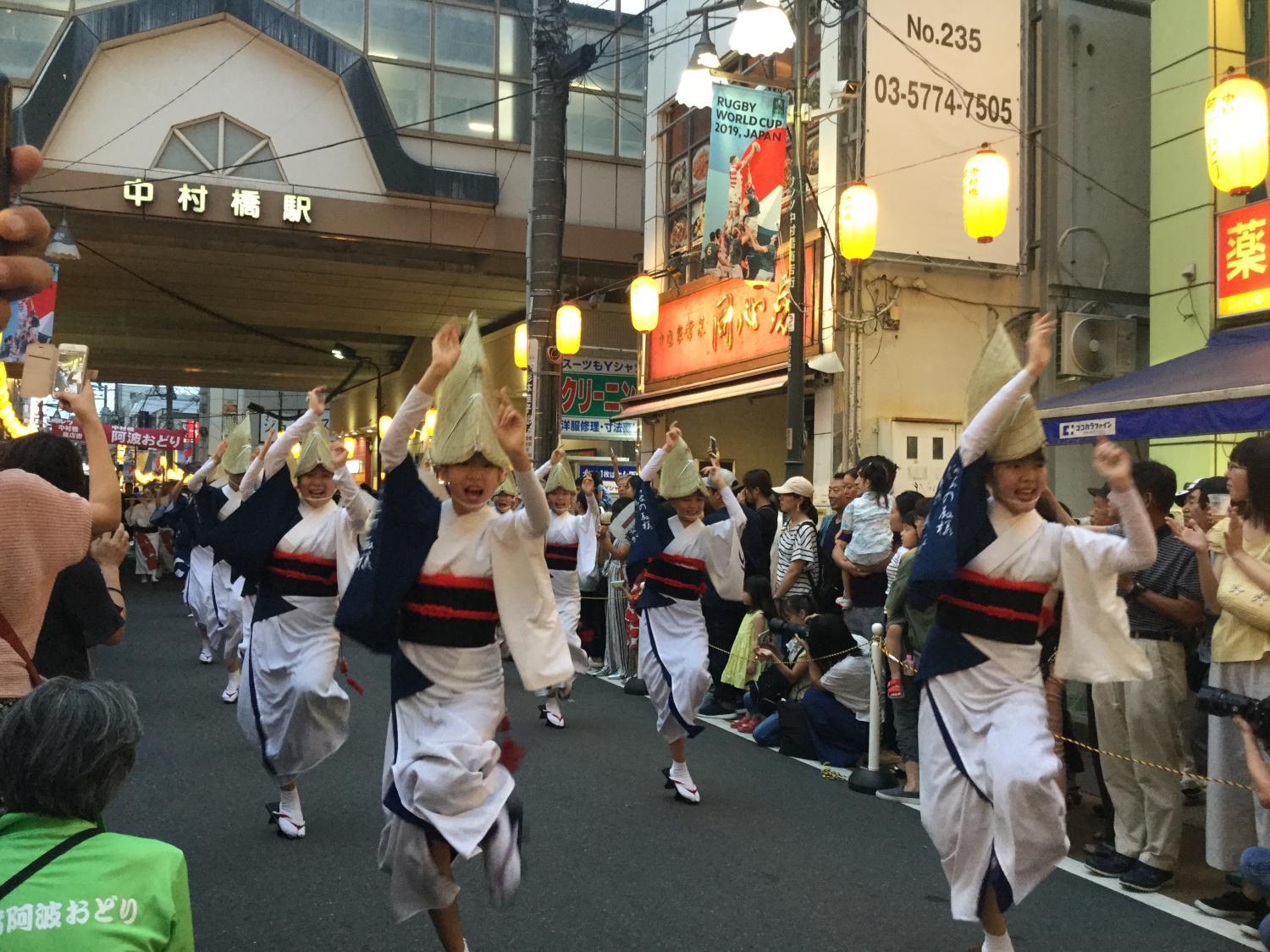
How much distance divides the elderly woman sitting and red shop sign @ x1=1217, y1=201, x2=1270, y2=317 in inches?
418

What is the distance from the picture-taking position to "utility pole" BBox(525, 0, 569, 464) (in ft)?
39.8

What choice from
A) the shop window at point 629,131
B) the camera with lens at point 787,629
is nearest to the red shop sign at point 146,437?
the shop window at point 629,131

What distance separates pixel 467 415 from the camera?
426cm

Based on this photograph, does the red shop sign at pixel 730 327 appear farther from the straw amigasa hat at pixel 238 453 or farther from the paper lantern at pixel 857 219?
the straw amigasa hat at pixel 238 453

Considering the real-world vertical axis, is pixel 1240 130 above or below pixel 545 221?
below

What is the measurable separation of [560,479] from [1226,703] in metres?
6.50

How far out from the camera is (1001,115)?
1284cm

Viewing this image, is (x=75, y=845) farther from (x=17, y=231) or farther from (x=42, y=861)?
(x=17, y=231)

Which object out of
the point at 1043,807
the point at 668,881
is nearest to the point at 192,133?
the point at 668,881

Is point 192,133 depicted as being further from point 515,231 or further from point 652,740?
point 652,740

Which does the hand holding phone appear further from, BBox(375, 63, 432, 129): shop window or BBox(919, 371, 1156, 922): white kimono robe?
BBox(375, 63, 432, 129): shop window

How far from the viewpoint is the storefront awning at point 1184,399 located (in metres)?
8.01

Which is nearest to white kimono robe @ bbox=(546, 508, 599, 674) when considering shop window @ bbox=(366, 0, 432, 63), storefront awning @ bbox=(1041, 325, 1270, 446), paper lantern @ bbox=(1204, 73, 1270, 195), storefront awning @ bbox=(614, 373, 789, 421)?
storefront awning @ bbox=(614, 373, 789, 421)

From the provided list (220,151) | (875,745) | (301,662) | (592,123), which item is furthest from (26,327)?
(875,745)
